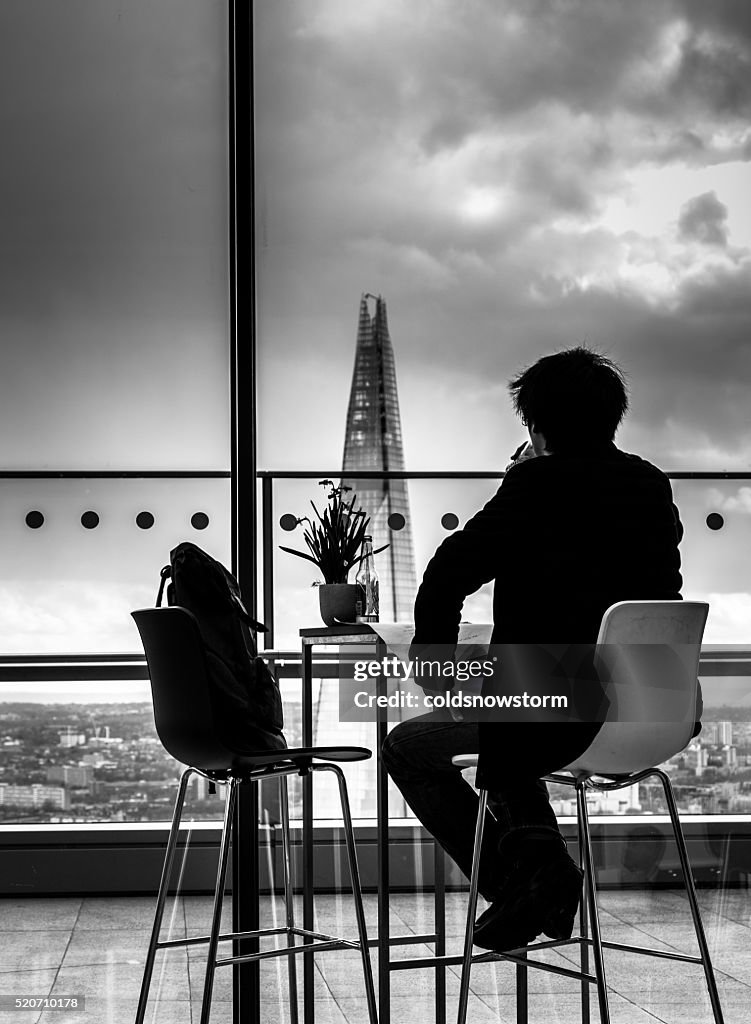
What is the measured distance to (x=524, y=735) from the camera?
2.04 metres

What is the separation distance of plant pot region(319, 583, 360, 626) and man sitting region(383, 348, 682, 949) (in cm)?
57

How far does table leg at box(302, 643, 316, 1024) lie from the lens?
270 centimetres

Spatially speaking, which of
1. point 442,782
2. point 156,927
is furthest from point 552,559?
point 156,927

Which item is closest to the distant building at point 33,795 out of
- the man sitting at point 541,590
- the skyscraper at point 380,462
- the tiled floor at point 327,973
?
the tiled floor at point 327,973

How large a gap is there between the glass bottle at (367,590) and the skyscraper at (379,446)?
0.46ft

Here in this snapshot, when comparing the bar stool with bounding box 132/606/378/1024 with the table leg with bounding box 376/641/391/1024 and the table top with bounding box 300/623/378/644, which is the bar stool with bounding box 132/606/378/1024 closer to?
the table leg with bounding box 376/641/391/1024

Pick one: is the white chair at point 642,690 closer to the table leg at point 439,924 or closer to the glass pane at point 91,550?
the table leg at point 439,924

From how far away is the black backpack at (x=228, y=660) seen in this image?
229 cm

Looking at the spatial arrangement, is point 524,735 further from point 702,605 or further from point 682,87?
point 682,87

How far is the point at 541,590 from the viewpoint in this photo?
212 centimetres

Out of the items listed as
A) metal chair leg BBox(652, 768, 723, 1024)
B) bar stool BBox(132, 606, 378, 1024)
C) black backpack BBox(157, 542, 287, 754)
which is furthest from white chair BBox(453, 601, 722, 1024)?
black backpack BBox(157, 542, 287, 754)

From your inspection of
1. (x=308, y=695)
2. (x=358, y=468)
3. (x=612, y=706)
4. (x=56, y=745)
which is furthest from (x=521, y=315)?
(x=56, y=745)

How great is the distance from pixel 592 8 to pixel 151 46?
52.8 inches

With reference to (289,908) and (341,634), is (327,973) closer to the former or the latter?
(289,908)
